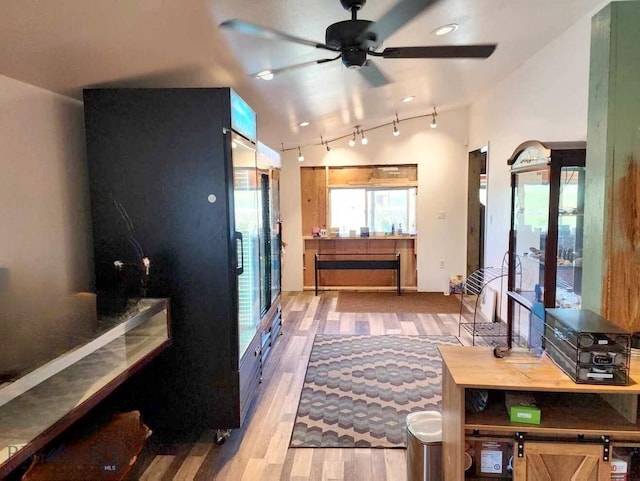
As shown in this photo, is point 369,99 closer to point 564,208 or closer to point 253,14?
point 564,208

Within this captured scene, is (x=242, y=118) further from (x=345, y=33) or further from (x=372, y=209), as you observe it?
(x=372, y=209)

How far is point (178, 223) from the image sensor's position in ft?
8.30

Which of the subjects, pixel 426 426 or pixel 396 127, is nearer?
pixel 426 426

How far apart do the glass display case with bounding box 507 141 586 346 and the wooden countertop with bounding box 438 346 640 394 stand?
926 mm

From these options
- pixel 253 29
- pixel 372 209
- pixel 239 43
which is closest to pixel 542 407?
pixel 253 29

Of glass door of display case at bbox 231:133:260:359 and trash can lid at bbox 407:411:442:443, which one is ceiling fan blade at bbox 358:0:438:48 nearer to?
glass door of display case at bbox 231:133:260:359

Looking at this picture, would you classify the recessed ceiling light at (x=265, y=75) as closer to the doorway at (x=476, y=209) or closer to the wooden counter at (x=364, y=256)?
the wooden counter at (x=364, y=256)

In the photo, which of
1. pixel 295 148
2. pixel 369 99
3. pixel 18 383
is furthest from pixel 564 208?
pixel 295 148

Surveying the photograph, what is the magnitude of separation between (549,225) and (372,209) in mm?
4147

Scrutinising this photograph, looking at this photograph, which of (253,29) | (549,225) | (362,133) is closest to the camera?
(253,29)

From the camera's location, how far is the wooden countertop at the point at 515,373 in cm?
165

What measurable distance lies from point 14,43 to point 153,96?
0.76 metres

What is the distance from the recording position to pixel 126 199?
99.6 inches

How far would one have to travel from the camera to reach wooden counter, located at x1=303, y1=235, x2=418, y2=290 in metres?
6.95
